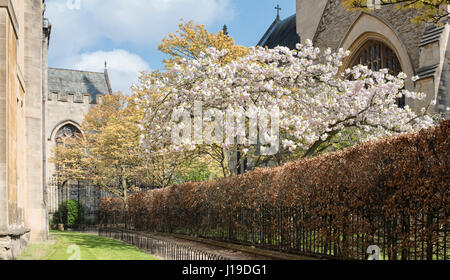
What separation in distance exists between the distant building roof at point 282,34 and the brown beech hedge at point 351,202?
20.5m

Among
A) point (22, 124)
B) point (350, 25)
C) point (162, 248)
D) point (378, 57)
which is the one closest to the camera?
point (162, 248)

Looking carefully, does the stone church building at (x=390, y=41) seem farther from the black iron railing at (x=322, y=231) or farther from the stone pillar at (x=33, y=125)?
the stone pillar at (x=33, y=125)

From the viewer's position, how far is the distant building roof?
114 feet

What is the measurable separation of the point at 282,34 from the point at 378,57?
16.0 metres

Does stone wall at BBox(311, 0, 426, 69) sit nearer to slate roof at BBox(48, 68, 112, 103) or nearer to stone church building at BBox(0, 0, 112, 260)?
stone church building at BBox(0, 0, 112, 260)

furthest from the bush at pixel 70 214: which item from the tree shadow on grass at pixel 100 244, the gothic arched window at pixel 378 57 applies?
the gothic arched window at pixel 378 57

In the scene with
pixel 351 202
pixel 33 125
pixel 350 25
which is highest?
pixel 350 25

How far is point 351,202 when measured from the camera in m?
9.52

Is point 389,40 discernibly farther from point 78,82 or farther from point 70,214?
point 78,82

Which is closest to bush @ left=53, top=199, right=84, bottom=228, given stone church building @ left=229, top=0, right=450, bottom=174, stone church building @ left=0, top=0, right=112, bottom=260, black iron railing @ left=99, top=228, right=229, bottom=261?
black iron railing @ left=99, top=228, right=229, bottom=261

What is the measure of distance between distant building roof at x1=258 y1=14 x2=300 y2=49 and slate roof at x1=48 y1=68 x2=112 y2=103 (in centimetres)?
1923

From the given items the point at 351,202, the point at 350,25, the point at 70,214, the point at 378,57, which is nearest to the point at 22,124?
the point at 351,202

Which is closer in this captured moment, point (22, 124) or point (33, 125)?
point (22, 124)

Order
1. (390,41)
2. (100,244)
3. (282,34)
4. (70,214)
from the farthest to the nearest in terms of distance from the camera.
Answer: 1. (282,34)
2. (70,214)
3. (390,41)
4. (100,244)
